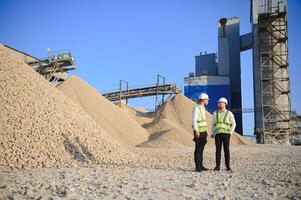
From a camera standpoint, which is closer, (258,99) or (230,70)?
(258,99)

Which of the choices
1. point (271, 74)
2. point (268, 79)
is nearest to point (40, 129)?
point (268, 79)

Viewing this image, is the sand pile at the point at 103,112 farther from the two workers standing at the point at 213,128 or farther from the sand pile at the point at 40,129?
the two workers standing at the point at 213,128

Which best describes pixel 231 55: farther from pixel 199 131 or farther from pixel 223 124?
pixel 199 131

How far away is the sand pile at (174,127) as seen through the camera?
17342 mm

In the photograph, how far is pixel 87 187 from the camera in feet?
12.4

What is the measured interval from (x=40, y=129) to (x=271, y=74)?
26.4 metres

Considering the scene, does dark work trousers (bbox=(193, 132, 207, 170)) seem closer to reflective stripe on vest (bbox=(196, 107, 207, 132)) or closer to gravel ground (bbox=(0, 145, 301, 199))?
reflective stripe on vest (bbox=(196, 107, 207, 132))

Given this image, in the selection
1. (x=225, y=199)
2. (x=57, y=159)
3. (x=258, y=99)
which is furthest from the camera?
(x=258, y=99)

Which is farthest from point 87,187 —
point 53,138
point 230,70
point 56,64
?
point 230,70

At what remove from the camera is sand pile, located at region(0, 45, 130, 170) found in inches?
249

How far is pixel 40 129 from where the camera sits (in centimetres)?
716

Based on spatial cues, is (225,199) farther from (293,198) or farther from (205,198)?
(293,198)

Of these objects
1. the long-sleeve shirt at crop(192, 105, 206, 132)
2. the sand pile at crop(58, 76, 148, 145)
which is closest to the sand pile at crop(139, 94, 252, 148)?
the sand pile at crop(58, 76, 148, 145)

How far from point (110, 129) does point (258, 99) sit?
59.9ft
